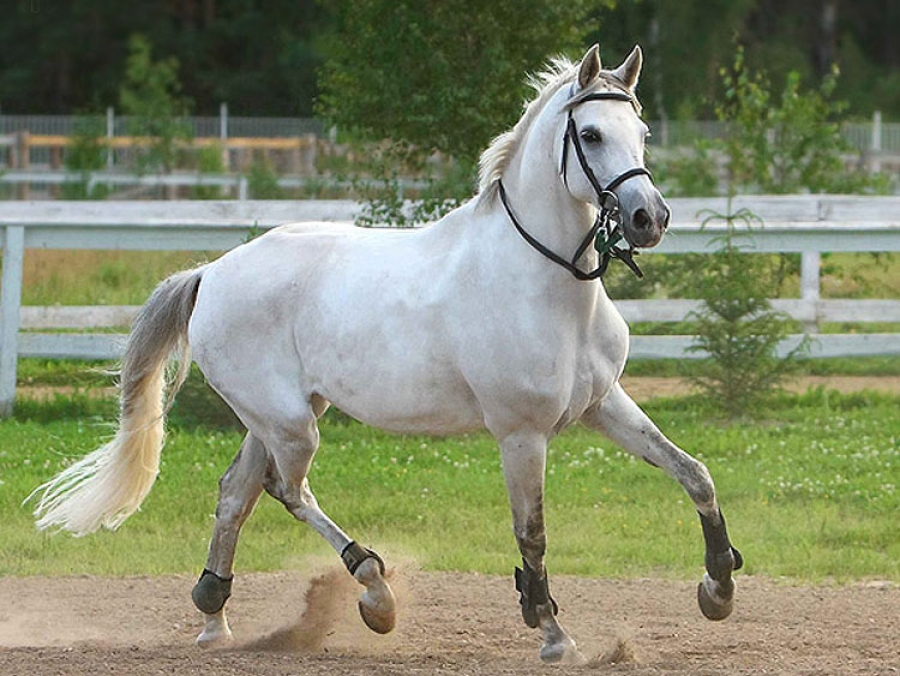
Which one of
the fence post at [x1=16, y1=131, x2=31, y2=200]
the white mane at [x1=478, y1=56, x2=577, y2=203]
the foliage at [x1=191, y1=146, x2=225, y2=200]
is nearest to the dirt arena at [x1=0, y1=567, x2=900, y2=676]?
the white mane at [x1=478, y1=56, x2=577, y2=203]

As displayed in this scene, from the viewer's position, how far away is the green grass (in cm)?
799

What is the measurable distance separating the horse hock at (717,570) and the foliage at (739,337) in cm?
513

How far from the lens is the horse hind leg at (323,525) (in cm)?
614

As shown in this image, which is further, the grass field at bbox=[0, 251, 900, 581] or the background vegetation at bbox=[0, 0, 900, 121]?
the background vegetation at bbox=[0, 0, 900, 121]

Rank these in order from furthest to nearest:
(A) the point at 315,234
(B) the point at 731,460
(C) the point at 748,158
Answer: (C) the point at 748,158 → (B) the point at 731,460 → (A) the point at 315,234

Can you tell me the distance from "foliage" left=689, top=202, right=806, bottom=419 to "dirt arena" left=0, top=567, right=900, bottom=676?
358 cm

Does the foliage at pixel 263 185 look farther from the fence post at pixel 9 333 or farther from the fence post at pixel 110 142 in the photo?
the fence post at pixel 9 333

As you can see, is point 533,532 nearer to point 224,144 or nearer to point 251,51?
point 224,144

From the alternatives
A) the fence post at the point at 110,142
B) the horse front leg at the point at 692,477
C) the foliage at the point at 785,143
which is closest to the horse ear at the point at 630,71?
the horse front leg at the point at 692,477

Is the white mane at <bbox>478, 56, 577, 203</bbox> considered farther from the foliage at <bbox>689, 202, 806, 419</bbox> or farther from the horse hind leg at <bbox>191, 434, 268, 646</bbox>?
the foliage at <bbox>689, 202, 806, 419</bbox>

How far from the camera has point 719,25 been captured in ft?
142

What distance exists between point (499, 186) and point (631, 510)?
3.40 meters

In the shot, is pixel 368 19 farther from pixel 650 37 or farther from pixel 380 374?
pixel 650 37

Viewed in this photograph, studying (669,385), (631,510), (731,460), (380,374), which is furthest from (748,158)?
(380,374)
